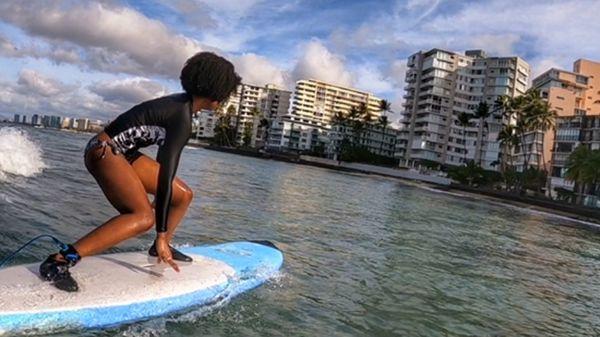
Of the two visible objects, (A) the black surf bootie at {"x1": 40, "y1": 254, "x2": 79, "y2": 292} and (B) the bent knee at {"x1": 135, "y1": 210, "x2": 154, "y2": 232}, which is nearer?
(A) the black surf bootie at {"x1": 40, "y1": 254, "x2": 79, "y2": 292}

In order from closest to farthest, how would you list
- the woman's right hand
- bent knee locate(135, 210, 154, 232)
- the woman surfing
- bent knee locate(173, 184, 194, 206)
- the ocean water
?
the woman surfing
bent knee locate(135, 210, 154, 232)
the woman's right hand
bent knee locate(173, 184, 194, 206)
the ocean water

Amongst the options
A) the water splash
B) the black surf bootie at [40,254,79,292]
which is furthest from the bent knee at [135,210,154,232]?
the water splash

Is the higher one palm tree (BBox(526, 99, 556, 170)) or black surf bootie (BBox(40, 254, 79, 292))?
palm tree (BBox(526, 99, 556, 170))

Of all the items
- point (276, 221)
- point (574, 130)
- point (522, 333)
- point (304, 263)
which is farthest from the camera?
point (574, 130)

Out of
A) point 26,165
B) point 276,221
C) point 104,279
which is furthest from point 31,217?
point 26,165

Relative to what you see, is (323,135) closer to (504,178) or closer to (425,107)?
(425,107)

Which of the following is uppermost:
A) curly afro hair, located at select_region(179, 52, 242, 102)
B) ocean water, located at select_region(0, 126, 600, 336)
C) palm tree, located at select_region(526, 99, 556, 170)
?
palm tree, located at select_region(526, 99, 556, 170)

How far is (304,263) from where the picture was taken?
8.16m

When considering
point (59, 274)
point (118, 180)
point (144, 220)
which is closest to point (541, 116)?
point (144, 220)

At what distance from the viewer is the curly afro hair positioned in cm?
451

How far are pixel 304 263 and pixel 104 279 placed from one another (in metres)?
4.10

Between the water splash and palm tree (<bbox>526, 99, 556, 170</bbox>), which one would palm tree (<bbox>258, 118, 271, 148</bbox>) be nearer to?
palm tree (<bbox>526, 99, 556, 170</bbox>)

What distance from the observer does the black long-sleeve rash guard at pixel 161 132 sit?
14.3 ft

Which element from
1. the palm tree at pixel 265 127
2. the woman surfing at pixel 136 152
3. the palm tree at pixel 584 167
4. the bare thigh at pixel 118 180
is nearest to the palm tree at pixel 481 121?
the palm tree at pixel 584 167
